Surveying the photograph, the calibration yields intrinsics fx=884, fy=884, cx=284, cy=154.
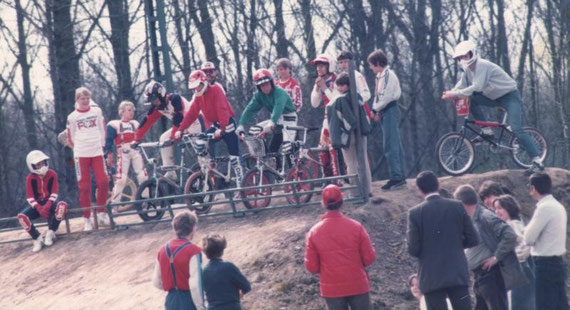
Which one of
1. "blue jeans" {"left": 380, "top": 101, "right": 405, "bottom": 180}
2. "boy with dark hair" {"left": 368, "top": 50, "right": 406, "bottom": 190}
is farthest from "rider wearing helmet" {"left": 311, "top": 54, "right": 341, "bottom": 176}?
"blue jeans" {"left": 380, "top": 101, "right": 405, "bottom": 180}

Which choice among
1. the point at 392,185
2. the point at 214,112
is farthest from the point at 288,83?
the point at 392,185

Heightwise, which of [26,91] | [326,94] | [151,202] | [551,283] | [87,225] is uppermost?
[26,91]

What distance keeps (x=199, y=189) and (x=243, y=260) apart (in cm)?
265

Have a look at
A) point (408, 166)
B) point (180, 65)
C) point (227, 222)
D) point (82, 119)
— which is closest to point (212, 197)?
point (227, 222)

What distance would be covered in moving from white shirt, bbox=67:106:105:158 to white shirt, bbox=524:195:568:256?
26.2 feet

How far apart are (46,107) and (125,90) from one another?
35.9ft

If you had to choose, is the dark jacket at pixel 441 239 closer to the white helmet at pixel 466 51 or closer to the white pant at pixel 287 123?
the white pant at pixel 287 123

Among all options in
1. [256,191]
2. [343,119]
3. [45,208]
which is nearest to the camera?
[343,119]

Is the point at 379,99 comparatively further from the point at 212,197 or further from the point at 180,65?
the point at 180,65

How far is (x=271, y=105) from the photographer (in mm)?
13500

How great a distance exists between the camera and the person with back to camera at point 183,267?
26.0ft

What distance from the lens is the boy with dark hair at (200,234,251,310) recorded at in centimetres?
791

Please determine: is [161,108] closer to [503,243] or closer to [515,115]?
[515,115]

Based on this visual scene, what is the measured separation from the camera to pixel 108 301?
37.6ft
